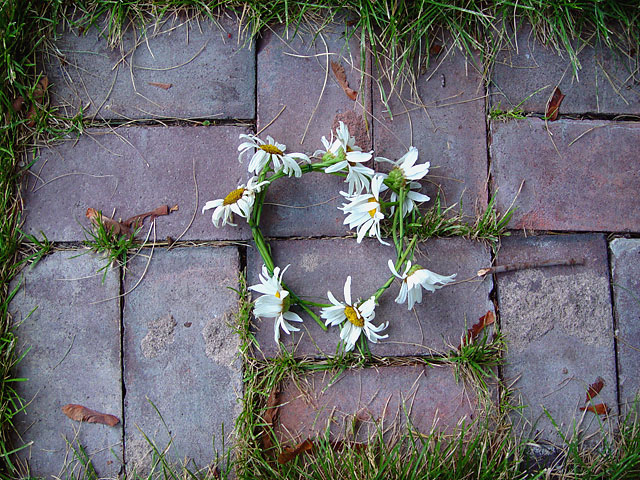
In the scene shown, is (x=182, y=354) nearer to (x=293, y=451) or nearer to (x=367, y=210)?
(x=293, y=451)

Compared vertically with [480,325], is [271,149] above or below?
above

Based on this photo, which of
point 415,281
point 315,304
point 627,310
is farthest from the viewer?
point 627,310

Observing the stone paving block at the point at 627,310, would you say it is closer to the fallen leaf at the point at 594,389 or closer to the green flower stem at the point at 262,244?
the fallen leaf at the point at 594,389

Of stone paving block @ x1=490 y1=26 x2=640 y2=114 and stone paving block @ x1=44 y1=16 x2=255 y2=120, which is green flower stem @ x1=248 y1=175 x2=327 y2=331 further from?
stone paving block @ x1=490 y1=26 x2=640 y2=114

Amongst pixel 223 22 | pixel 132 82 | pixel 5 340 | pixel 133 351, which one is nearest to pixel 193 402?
pixel 133 351

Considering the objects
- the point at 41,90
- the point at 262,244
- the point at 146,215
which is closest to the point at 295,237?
the point at 262,244

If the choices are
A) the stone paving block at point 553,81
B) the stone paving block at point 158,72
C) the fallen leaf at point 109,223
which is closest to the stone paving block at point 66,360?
the fallen leaf at point 109,223
